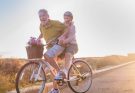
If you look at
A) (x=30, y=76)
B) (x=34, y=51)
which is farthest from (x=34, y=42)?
(x=30, y=76)

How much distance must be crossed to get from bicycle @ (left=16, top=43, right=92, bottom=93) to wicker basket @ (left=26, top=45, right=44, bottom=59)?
112 millimetres

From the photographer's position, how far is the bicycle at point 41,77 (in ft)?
31.6

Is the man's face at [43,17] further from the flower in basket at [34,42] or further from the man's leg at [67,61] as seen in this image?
the man's leg at [67,61]

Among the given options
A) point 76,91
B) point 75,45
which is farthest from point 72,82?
point 75,45

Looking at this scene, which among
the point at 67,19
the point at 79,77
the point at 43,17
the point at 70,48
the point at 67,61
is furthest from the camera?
the point at 79,77

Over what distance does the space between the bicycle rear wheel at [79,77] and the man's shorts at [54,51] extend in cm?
108

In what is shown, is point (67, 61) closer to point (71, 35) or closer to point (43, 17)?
point (71, 35)

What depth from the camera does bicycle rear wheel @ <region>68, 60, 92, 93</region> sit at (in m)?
11.3

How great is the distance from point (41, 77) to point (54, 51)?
628 millimetres

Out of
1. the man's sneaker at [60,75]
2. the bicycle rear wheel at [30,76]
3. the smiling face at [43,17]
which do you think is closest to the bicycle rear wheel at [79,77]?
the man's sneaker at [60,75]

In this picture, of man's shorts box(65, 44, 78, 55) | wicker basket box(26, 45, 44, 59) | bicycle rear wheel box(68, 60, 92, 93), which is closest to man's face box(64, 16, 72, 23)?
man's shorts box(65, 44, 78, 55)

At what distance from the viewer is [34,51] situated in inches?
383

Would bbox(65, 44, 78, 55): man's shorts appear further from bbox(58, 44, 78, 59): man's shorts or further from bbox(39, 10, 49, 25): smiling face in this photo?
bbox(39, 10, 49, 25): smiling face

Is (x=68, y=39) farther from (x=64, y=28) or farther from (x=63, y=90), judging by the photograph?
(x=63, y=90)
